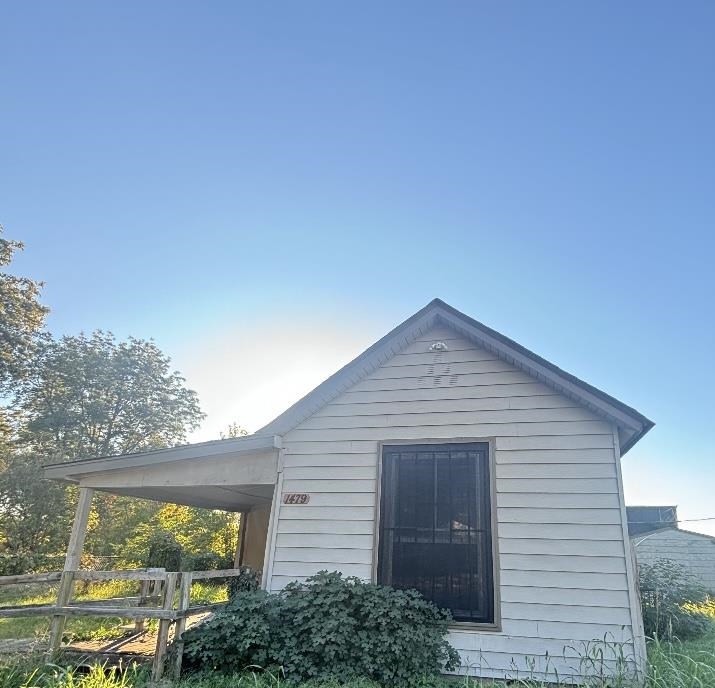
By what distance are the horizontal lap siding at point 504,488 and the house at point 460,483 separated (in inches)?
0.5

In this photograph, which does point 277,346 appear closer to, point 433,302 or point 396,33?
point 433,302

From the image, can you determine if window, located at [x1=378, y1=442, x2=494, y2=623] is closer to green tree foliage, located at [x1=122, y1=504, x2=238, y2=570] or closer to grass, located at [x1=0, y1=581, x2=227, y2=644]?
grass, located at [x1=0, y1=581, x2=227, y2=644]

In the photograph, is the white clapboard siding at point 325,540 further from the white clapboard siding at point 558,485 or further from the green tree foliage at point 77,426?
the green tree foliage at point 77,426

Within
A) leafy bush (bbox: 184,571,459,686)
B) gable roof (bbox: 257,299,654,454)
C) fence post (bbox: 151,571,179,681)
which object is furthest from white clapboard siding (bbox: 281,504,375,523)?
fence post (bbox: 151,571,179,681)

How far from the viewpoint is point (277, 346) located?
12.2m

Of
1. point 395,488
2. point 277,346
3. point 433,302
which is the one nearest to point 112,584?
point 277,346

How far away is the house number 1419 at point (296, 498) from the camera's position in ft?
21.7

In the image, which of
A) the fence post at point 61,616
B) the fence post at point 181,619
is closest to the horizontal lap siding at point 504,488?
the fence post at point 181,619

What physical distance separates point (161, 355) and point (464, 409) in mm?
26142

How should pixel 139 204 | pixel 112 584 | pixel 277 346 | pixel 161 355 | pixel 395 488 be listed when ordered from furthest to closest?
pixel 161 355 → pixel 112 584 → pixel 277 346 → pixel 139 204 → pixel 395 488

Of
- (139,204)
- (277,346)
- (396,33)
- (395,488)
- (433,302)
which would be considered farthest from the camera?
(277,346)

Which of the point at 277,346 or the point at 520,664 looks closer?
the point at 520,664

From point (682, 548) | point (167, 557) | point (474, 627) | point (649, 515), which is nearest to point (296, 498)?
point (474, 627)

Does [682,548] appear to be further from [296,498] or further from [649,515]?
[296,498]
